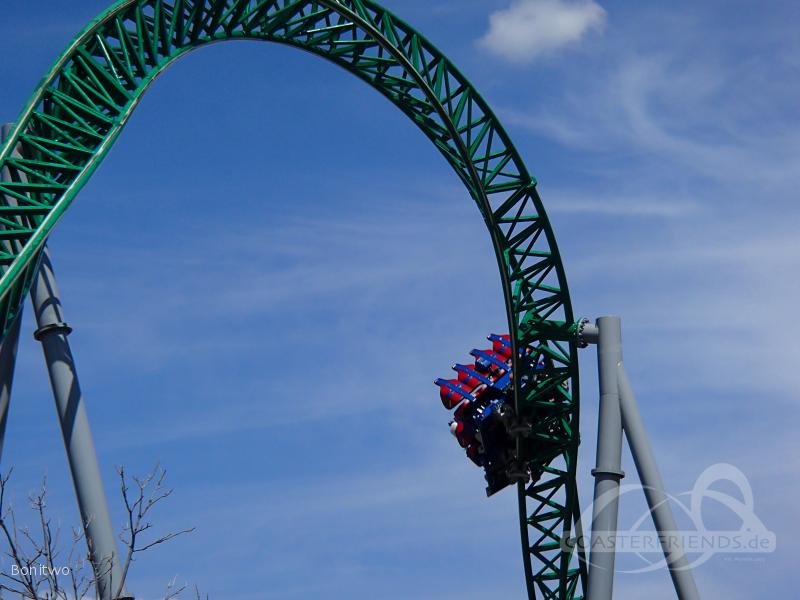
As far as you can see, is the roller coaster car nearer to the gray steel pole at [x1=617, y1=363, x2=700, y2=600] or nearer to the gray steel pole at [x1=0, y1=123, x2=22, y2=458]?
the gray steel pole at [x1=617, y1=363, x2=700, y2=600]

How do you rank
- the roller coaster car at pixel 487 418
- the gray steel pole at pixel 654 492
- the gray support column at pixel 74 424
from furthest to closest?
the roller coaster car at pixel 487 418 → the gray steel pole at pixel 654 492 → the gray support column at pixel 74 424

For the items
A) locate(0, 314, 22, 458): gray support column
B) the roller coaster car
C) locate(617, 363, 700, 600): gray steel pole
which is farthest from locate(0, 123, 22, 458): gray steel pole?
locate(617, 363, 700, 600): gray steel pole

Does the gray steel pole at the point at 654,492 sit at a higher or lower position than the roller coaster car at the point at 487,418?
lower

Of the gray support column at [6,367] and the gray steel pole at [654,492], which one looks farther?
the gray steel pole at [654,492]

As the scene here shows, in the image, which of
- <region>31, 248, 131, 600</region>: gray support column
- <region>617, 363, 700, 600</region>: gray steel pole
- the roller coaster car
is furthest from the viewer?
the roller coaster car

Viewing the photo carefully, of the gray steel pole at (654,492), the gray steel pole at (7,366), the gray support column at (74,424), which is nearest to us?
the gray support column at (74,424)

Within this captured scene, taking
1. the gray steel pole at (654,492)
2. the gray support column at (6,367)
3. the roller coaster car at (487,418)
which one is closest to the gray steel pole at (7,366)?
the gray support column at (6,367)

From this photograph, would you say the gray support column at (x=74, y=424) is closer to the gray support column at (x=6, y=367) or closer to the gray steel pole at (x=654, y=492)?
the gray support column at (x=6, y=367)

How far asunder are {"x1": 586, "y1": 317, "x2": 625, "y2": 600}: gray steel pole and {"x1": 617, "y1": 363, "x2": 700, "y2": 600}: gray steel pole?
0.41 feet

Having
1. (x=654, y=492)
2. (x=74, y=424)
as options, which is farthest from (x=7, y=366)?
(x=654, y=492)

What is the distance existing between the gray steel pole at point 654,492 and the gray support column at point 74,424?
6.55 m

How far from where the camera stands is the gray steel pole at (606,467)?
53.8ft

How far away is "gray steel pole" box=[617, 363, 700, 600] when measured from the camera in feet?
52.7

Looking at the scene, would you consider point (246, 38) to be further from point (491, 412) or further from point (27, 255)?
point (491, 412)
